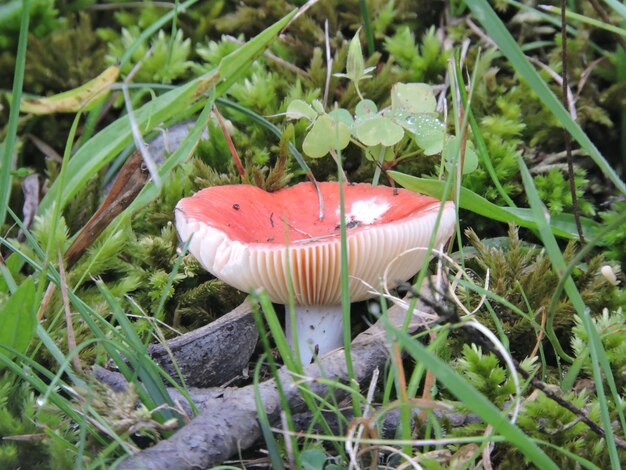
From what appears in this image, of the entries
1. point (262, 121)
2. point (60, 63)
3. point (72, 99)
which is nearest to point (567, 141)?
point (262, 121)

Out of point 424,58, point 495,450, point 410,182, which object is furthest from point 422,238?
point 424,58

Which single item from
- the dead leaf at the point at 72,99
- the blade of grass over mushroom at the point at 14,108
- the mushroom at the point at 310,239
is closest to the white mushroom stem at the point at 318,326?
the mushroom at the point at 310,239

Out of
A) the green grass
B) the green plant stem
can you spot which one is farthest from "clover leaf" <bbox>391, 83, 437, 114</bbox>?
the green plant stem

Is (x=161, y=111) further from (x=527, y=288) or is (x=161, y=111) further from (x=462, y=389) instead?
(x=462, y=389)

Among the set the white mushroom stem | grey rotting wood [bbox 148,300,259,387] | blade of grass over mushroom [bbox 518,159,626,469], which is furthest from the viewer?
the white mushroom stem

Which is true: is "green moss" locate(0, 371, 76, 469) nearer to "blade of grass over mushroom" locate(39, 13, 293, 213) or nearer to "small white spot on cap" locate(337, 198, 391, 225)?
"blade of grass over mushroom" locate(39, 13, 293, 213)

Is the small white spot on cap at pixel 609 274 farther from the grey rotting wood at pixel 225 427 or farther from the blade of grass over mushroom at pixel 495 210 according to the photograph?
the grey rotting wood at pixel 225 427

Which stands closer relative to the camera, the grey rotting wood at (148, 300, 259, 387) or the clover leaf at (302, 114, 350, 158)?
the grey rotting wood at (148, 300, 259, 387)
